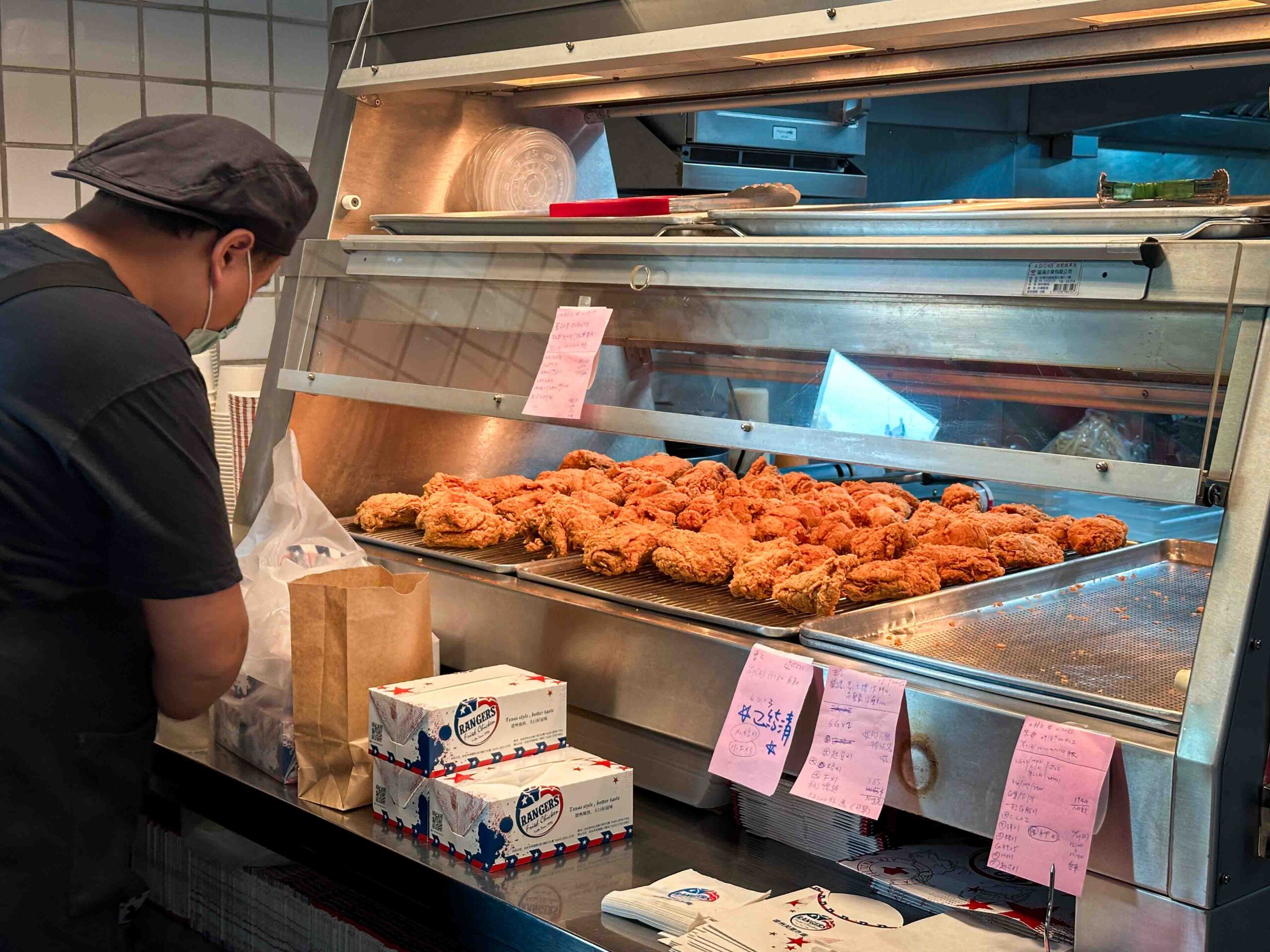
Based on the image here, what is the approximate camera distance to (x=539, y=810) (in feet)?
5.29

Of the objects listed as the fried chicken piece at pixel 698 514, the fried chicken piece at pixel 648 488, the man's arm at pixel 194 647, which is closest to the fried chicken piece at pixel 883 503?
the fried chicken piece at pixel 698 514

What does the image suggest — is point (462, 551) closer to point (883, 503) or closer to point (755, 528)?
point (755, 528)

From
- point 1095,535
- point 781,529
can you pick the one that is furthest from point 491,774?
point 1095,535

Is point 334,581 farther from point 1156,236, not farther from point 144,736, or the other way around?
point 1156,236

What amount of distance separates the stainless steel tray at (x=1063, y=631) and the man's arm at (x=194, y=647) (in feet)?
2.32

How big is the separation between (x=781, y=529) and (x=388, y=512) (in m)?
0.80

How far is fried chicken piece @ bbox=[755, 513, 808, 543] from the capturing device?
2.14 m

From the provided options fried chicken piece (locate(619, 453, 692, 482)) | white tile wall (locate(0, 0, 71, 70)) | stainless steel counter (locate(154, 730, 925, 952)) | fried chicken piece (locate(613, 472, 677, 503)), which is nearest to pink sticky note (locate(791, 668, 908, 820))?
stainless steel counter (locate(154, 730, 925, 952))

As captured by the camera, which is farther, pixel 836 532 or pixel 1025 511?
pixel 1025 511

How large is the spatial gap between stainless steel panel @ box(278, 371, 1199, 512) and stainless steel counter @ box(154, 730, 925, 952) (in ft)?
1.68

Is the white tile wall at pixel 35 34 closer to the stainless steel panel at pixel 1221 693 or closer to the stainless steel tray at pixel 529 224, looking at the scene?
the stainless steel tray at pixel 529 224

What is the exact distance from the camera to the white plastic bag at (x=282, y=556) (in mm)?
1997

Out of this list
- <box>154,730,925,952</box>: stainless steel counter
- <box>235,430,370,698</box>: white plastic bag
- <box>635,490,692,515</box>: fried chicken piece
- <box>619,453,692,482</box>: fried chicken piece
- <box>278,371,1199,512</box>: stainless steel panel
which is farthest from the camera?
<box>619,453,692,482</box>: fried chicken piece

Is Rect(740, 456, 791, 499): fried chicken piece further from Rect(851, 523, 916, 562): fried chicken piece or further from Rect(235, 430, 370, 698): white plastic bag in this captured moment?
Rect(235, 430, 370, 698): white plastic bag
